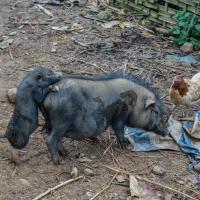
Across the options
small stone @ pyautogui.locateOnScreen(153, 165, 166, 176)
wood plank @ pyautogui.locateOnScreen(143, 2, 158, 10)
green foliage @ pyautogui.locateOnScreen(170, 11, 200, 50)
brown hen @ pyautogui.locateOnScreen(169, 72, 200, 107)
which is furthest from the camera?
wood plank @ pyautogui.locateOnScreen(143, 2, 158, 10)

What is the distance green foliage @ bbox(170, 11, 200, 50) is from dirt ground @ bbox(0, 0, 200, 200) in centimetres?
23

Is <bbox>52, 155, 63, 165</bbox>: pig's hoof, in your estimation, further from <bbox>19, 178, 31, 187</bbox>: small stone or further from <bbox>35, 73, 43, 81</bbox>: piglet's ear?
<bbox>35, 73, 43, 81</bbox>: piglet's ear

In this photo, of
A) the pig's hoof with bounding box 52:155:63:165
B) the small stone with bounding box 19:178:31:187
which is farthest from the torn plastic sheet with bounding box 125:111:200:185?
the small stone with bounding box 19:178:31:187

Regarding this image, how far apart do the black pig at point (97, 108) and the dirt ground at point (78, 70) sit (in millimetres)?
282

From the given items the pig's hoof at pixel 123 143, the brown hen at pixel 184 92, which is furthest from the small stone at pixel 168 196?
the brown hen at pixel 184 92

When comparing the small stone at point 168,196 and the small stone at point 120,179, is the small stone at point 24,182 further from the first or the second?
the small stone at point 168,196

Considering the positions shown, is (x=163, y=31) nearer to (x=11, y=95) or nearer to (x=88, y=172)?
(x=11, y=95)

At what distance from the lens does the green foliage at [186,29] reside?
930 cm

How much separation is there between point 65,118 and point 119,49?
3832 mm

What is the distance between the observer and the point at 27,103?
515cm

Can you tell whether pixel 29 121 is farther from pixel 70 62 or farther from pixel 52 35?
pixel 52 35

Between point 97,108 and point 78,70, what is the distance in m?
2.48

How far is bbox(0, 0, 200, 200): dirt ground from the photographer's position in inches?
204

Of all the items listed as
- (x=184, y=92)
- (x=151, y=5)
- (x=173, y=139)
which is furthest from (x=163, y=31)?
(x=173, y=139)
